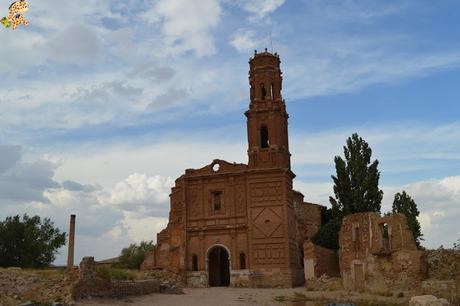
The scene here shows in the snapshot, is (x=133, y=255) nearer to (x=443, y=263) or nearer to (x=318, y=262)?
(x=318, y=262)

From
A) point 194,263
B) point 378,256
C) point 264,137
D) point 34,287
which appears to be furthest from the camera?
point 264,137

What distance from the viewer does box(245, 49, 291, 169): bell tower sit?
40.9 metres

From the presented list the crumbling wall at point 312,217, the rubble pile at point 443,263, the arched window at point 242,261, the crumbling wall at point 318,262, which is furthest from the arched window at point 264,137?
the rubble pile at point 443,263

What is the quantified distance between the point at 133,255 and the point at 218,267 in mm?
19825

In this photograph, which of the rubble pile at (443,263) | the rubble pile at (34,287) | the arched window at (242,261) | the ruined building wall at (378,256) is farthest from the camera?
the arched window at (242,261)

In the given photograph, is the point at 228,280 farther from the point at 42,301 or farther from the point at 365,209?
the point at 42,301

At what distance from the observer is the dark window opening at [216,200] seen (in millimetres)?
41206

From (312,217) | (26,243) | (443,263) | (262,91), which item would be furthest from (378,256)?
(26,243)

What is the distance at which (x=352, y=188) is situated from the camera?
43.4 meters

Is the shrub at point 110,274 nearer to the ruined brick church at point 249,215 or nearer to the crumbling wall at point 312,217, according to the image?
the ruined brick church at point 249,215

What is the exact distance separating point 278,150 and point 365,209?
8.79m

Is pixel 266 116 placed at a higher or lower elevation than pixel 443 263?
higher

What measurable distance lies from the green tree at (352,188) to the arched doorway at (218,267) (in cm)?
783

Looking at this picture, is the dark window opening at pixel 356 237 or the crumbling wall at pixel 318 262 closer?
the dark window opening at pixel 356 237
